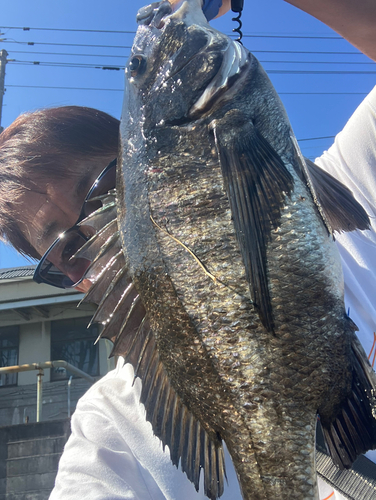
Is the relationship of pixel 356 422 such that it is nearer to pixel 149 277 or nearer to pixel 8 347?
pixel 149 277

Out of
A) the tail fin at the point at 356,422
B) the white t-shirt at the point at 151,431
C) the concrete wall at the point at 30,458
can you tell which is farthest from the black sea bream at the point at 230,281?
the concrete wall at the point at 30,458

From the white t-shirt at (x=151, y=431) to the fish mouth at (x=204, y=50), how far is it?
0.58m

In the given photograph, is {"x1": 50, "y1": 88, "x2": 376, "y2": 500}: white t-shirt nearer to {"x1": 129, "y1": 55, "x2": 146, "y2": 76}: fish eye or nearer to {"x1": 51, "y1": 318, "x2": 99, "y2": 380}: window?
{"x1": 129, "y1": 55, "x2": 146, "y2": 76}: fish eye

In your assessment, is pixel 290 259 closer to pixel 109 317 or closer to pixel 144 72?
pixel 109 317

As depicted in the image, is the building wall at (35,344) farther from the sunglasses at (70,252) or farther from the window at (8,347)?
the sunglasses at (70,252)

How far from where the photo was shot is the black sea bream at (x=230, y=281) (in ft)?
3.04

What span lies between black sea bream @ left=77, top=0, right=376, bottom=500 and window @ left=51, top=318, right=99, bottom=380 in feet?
30.4

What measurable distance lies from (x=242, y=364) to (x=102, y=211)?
658 mm

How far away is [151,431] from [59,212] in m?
1.08

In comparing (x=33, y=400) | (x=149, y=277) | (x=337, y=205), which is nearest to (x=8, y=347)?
(x=33, y=400)

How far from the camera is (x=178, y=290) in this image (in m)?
1.05

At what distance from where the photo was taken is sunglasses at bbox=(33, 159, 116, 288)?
166 cm

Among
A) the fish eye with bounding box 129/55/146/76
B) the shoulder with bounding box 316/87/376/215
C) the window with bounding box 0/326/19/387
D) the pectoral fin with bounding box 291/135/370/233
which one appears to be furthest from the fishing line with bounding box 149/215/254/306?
the window with bounding box 0/326/19/387

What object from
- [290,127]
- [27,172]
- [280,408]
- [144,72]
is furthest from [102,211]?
[27,172]
